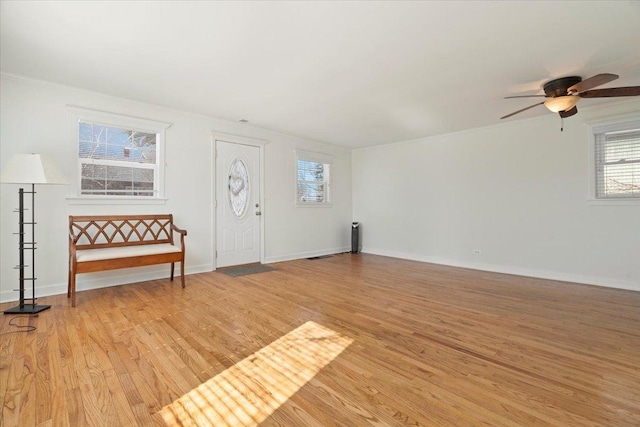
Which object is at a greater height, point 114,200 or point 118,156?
point 118,156

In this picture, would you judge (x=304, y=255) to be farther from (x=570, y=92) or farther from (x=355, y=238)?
(x=570, y=92)

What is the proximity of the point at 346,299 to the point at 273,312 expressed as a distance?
0.90 metres

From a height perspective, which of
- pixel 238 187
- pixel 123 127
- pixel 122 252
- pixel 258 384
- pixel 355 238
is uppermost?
pixel 123 127

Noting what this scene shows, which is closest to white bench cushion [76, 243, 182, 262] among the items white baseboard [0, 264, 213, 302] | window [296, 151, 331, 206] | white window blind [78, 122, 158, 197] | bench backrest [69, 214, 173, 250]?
bench backrest [69, 214, 173, 250]

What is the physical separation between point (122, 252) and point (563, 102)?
5.38 meters

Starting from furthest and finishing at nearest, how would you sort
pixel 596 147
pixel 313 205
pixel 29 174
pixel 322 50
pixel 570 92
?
pixel 313 205 → pixel 596 147 → pixel 570 92 → pixel 29 174 → pixel 322 50

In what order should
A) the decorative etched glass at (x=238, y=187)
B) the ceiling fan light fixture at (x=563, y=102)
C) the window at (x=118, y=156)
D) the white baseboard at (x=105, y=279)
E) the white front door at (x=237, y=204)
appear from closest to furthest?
the ceiling fan light fixture at (x=563, y=102), the white baseboard at (x=105, y=279), the window at (x=118, y=156), the white front door at (x=237, y=204), the decorative etched glass at (x=238, y=187)

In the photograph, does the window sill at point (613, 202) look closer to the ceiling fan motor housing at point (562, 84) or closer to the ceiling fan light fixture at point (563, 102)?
the ceiling fan light fixture at point (563, 102)

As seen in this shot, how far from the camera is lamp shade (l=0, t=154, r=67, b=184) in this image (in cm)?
284

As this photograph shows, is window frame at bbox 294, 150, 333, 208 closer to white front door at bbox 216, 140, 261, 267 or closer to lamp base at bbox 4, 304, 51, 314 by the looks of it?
white front door at bbox 216, 140, 261, 267

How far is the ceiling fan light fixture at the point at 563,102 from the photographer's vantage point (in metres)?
3.24

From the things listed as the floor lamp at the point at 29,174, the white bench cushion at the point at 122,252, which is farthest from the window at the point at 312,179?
the floor lamp at the point at 29,174

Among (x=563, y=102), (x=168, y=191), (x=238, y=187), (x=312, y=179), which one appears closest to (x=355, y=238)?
(x=312, y=179)

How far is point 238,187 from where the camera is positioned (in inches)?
209
